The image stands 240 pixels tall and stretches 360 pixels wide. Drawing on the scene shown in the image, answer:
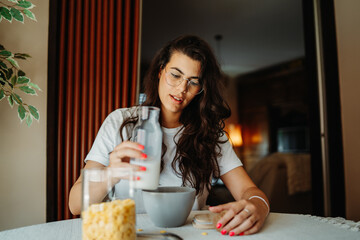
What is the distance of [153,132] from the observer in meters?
0.71

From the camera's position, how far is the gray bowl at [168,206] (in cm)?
79

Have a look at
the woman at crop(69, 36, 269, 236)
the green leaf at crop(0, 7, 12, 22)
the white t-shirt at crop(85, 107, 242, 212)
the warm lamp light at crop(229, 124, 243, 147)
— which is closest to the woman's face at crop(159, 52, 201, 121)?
the woman at crop(69, 36, 269, 236)

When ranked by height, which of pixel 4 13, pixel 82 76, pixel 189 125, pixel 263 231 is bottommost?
pixel 263 231

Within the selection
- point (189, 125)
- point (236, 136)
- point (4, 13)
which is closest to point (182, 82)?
point (189, 125)

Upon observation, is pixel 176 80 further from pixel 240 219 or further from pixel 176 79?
pixel 240 219

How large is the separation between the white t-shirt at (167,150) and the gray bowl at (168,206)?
0.45 m

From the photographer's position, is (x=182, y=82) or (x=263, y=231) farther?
(x=182, y=82)

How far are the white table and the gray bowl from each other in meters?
0.03

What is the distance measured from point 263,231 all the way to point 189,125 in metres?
0.71

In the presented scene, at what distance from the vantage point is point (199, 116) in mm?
1507

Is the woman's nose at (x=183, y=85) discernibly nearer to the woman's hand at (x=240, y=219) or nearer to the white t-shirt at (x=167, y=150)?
the white t-shirt at (x=167, y=150)

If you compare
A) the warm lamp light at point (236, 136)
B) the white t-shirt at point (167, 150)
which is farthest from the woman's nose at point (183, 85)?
the warm lamp light at point (236, 136)

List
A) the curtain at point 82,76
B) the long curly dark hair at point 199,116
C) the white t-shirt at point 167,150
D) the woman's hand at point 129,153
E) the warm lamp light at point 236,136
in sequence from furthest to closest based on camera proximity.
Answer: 1. the warm lamp light at point 236,136
2. the curtain at point 82,76
3. the long curly dark hair at point 199,116
4. the white t-shirt at point 167,150
5. the woman's hand at point 129,153

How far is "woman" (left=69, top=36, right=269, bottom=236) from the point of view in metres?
1.27
